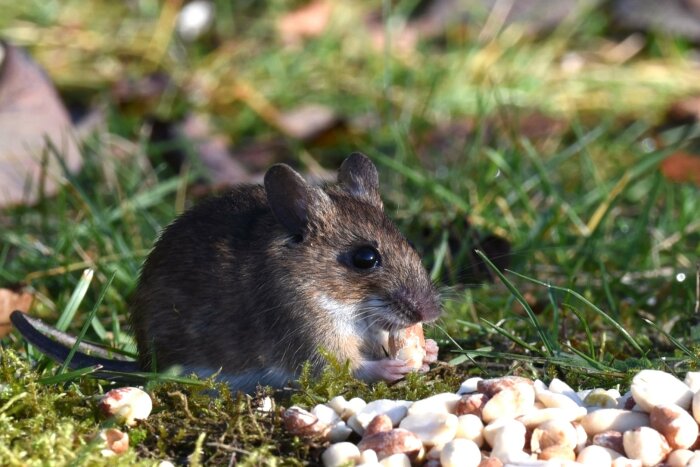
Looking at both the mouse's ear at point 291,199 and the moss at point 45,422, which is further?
the mouse's ear at point 291,199

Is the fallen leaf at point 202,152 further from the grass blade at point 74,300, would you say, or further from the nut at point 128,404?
the nut at point 128,404

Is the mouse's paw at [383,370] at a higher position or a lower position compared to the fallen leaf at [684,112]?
higher

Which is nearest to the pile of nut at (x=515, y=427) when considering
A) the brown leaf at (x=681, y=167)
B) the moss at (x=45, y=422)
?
the moss at (x=45, y=422)

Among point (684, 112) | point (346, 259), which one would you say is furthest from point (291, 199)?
point (684, 112)

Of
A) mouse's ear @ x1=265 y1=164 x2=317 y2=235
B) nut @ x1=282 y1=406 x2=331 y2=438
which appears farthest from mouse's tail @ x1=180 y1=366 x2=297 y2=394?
nut @ x1=282 y1=406 x2=331 y2=438

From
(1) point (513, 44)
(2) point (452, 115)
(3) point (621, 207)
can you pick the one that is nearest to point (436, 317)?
(3) point (621, 207)

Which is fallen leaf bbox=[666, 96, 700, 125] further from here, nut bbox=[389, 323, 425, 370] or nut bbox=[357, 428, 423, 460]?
nut bbox=[357, 428, 423, 460]

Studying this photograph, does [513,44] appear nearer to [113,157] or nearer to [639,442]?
[113,157]
